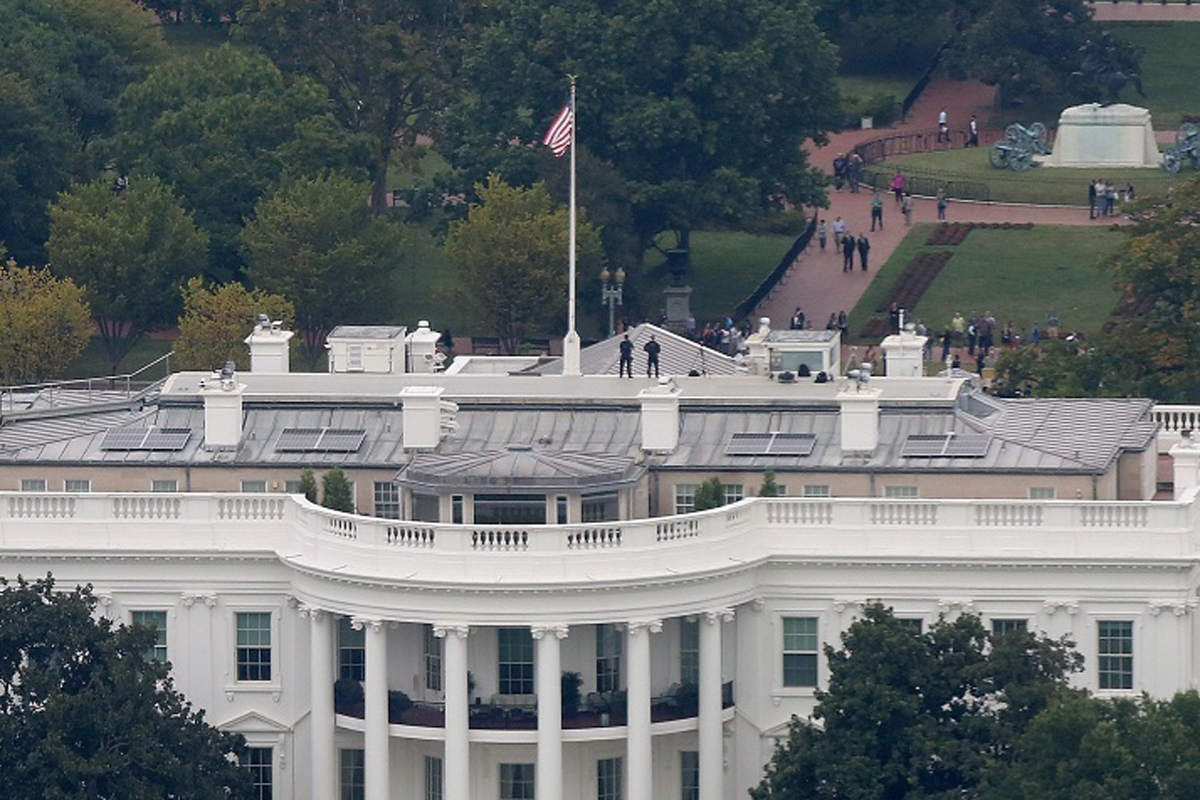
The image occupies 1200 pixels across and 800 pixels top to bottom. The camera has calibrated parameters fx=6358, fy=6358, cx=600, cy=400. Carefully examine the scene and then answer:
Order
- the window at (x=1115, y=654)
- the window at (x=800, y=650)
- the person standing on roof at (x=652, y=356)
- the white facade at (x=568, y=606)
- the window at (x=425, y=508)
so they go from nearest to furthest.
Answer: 1. the white facade at (x=568, y=606)
2. the window at (x=1115, y=654)
3. the window at (x=425, y=508)
4. the window at (x=800, y=650)
5. the person standing on roof at (x=652, y=356)

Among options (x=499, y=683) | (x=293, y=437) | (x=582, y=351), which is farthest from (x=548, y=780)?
(x=582, y=351)

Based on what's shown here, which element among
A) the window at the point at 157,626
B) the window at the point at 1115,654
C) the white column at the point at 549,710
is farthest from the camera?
the window at the point at 157,626

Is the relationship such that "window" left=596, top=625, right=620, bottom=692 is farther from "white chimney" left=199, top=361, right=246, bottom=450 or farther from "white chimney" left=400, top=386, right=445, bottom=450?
"white chimney" left=199, top=361, right=246, bottom=450

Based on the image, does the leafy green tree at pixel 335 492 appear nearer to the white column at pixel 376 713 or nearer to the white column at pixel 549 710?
the white column at pixel 376 713

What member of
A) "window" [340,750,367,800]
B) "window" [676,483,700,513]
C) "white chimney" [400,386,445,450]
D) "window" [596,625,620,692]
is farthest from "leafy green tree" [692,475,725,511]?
"window" [340,750,367,800]

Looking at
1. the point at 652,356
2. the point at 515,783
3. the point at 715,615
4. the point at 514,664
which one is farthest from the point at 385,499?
the point at 652,356

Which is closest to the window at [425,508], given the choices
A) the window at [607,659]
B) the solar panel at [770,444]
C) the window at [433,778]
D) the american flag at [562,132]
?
the window at [607,659]

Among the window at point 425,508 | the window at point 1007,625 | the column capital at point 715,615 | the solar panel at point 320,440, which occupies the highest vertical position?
the solar panel at point 320,440
